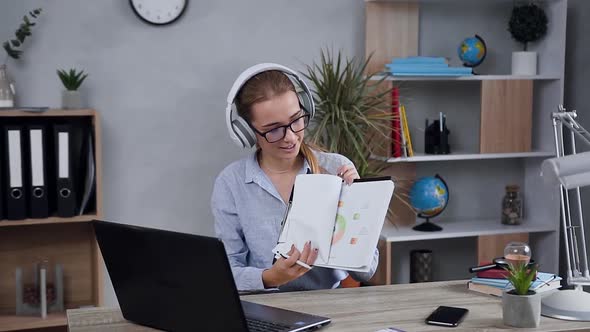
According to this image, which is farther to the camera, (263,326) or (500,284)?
(500,284)

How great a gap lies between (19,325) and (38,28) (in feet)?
4.31

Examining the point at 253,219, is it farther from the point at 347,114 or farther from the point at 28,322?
the point at 28,322

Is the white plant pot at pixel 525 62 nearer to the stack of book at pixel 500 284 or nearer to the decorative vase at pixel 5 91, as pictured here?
the stack of book at pixel 500 284

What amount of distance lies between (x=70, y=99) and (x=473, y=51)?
2.02m

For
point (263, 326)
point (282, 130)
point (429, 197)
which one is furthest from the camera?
point (429, 197)

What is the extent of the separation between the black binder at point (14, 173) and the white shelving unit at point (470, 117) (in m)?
1.72

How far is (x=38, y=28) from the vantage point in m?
3.39

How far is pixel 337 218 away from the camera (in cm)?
188

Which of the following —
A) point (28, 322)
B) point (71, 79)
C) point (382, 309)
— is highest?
point (71, 79)

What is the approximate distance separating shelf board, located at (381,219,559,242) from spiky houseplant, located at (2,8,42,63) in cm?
189

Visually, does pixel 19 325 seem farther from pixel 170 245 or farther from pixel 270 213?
pixel 170 245

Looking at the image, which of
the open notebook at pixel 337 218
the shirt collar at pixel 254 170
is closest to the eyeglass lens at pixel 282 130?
the shirt collar at pixel 254 170

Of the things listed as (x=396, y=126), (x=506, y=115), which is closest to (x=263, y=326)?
(x=396, y=126)

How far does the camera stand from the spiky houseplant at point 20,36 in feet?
10.8
